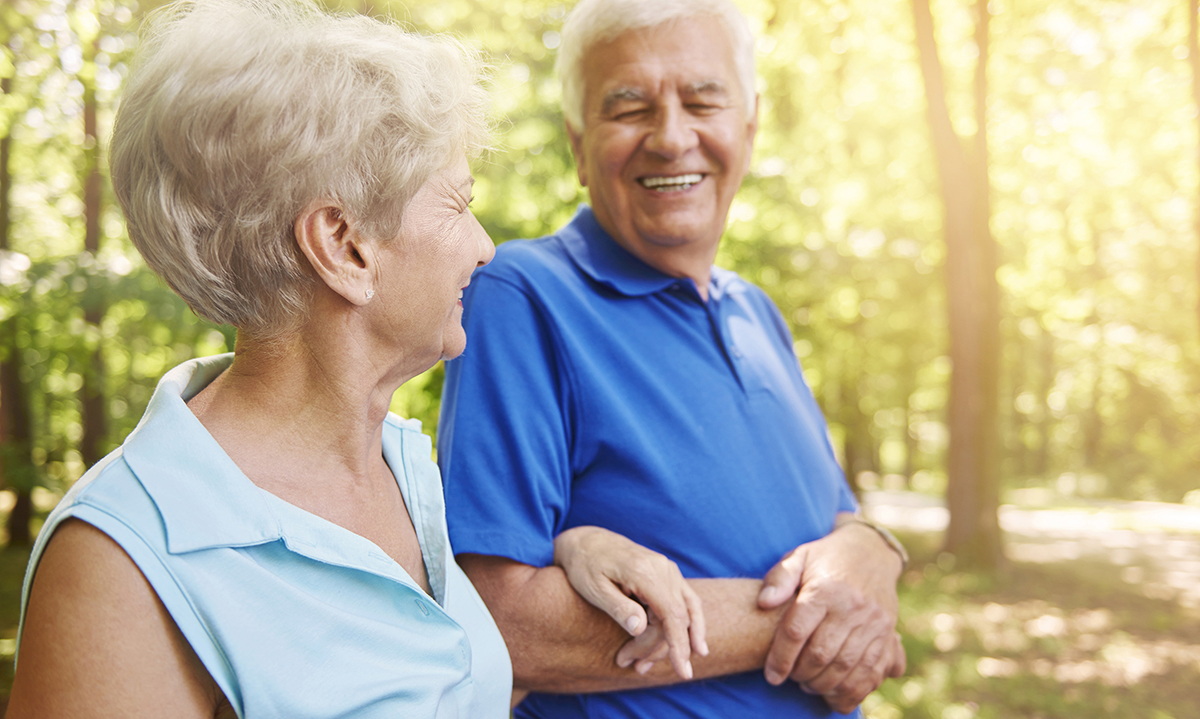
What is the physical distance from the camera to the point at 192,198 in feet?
3.93

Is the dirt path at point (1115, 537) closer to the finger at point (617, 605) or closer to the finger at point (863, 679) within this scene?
the finger at point (863, 679)

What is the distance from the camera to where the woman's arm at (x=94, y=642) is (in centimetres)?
97

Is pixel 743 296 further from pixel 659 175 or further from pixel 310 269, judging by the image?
pixel 310 269

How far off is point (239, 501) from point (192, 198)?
449mm

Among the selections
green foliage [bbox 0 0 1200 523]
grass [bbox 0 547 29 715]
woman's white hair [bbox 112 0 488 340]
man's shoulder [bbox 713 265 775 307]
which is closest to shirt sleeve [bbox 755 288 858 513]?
man's shoulder [bbox 713 265 775 307]

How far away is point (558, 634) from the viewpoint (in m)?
1.64

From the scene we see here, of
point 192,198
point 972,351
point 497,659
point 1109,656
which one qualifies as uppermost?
point 192,198

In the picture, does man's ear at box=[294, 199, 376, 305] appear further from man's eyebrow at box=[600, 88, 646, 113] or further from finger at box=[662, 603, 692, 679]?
man's eyebrow at box=[600, 88, 646, 113]

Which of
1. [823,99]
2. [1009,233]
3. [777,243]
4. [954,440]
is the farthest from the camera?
[1009,233]

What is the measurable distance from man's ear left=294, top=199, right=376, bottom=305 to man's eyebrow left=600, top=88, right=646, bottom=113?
1.01 metres

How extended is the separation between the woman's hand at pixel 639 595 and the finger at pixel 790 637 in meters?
0.21

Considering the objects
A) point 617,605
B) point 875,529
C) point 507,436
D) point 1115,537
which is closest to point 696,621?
point 617,605

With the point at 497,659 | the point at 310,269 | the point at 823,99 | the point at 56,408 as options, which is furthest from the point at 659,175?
the point at 56,408

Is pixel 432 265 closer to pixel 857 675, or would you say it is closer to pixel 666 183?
pixel 666 183
